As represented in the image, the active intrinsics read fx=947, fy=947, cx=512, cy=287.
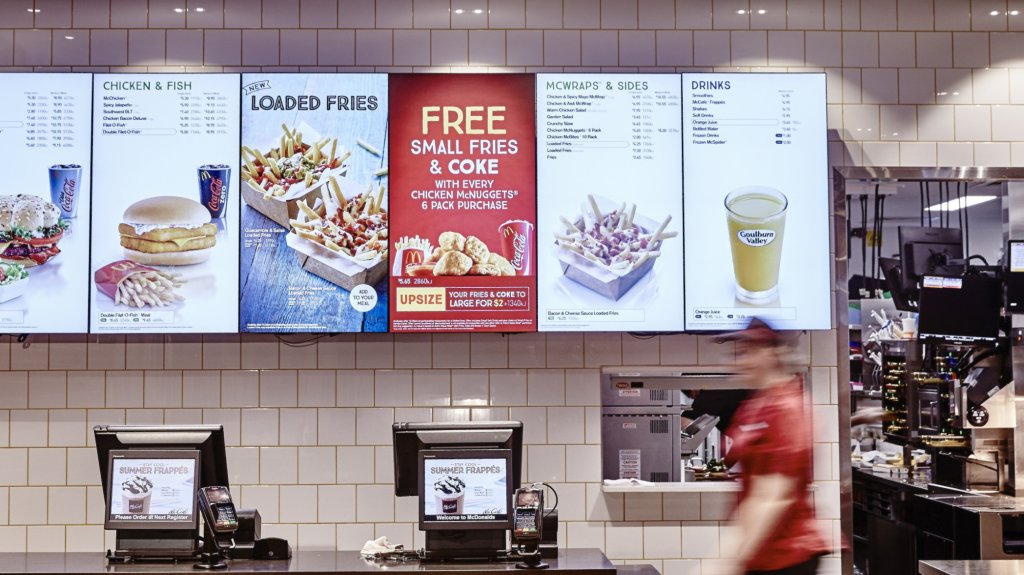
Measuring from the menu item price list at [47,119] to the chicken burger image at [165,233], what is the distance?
432mm

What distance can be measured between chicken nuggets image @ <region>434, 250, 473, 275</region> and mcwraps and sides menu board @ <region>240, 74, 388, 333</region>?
242mm

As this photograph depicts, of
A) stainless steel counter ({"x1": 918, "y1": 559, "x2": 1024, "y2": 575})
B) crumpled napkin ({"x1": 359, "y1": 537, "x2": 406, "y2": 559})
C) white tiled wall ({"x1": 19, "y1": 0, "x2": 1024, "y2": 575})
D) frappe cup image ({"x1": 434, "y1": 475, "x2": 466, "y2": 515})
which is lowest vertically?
stainless steel counter ({"x1": 918, "y1": 559, "x2": 1024, "y2": 575})

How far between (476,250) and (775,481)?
5.86 ft

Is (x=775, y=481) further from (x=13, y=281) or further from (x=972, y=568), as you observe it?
(x=13, y=281)

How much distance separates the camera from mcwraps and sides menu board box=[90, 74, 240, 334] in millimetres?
3984

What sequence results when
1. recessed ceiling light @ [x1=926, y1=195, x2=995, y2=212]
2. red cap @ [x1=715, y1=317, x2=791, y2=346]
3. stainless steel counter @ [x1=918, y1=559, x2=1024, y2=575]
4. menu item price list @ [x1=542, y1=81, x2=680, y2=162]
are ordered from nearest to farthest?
red cap @ [x1=715, y1=317, x2=791, y2=346] < stainless steel counter @ [x1=918, y1=559, x2=1024, y2=575] < menu item price list @ [x1=542, y1=81, x2=680, y2=162] < recessed ceiling light @ [x1=926, y1=195, x2=995, y2=212]

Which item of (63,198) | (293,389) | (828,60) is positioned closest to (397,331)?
(293,389)

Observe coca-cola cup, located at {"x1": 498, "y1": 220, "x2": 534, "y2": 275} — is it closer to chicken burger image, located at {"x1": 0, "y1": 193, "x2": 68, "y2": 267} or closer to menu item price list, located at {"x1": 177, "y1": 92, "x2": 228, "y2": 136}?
menu item price list, located at {"x1": 177, "y1": 92, "x2": 228, "y2": 136}

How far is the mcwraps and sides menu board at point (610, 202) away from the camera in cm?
405

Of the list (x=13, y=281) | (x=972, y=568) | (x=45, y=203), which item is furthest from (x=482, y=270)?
(x=972, y=568)

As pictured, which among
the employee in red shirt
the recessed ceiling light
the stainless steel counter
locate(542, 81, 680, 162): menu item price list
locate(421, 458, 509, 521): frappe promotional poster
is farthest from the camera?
the recessed ceiling light

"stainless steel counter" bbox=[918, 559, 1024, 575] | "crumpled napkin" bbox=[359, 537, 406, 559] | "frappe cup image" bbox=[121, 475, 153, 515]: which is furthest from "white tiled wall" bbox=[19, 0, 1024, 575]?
"stainless steel counter" bbox=[918, 559, 1024, 575]

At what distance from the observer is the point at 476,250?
4.05m

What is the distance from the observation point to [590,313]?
404 centimetres
